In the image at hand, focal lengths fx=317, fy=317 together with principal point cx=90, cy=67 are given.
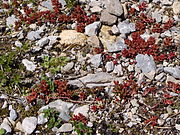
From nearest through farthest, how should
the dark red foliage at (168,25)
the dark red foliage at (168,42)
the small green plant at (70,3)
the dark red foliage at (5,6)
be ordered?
the dark red foliage at (168,42), the dark red foliage at (168,25), the small green plant at (70,3), the dark red foliage at (5,6)

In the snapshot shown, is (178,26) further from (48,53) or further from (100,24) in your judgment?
(48,53)

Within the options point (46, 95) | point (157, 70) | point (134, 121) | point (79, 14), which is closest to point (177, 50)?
point (157, 70)

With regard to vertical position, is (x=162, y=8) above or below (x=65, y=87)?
above

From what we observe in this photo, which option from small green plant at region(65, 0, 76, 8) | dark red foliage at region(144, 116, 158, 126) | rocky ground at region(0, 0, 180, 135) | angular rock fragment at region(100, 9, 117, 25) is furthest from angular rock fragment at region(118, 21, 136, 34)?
dark red foliage at region(144, 116, 158, 126)

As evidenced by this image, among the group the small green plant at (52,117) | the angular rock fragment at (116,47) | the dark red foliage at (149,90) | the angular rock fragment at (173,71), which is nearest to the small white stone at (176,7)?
the angular rock fragment at (116,47)

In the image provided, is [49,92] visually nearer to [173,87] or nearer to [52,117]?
[52,117]

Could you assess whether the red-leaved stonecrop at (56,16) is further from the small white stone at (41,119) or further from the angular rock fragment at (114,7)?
the small white stone at (41,119)

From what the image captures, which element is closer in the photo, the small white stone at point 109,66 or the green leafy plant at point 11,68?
the green leafy plant at point 11,68
